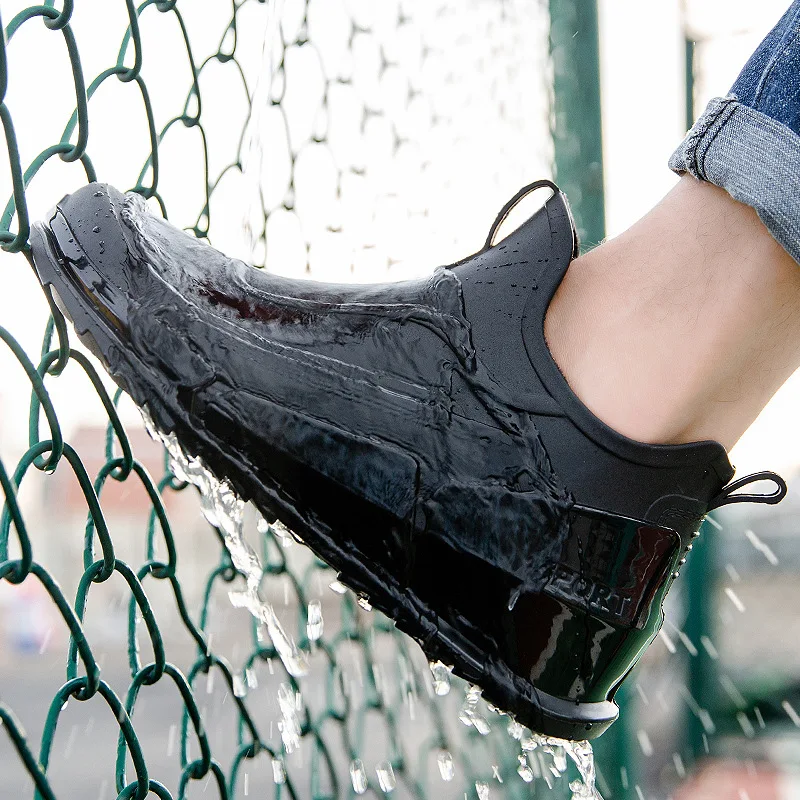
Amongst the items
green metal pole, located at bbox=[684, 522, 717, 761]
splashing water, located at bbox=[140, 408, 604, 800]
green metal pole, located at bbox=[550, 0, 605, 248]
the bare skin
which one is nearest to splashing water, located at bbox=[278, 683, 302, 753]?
splashing water, located at bbox=[140, 408, 604, 800]

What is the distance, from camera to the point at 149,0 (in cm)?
88

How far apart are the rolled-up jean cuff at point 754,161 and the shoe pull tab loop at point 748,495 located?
225mm

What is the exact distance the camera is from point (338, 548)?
80 cm

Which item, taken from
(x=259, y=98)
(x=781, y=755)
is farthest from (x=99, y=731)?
(x=259, y=98)

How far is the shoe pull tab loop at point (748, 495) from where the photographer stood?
841mm

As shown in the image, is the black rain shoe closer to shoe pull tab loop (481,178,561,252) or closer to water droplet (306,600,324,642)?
shoe pull tab loop (481,178,561,252)

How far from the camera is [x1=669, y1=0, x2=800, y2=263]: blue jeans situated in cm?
72

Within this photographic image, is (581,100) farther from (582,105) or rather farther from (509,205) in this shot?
(509,205)

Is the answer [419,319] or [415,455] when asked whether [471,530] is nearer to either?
[415,455]

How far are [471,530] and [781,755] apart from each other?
303 cm

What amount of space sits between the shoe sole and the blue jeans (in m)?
0.37

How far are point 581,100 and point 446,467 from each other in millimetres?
1402

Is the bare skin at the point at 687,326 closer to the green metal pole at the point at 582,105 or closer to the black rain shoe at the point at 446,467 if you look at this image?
the black rain shoe at the point at 446,467

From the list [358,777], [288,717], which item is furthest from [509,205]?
[358,777]
